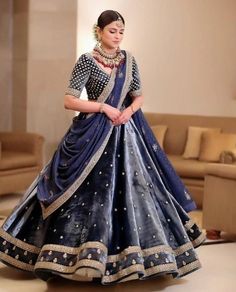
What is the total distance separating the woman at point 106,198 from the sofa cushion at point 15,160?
2425mm

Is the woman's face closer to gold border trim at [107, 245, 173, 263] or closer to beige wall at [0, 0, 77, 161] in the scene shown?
gold border trim at [107, 245, 173, 263]

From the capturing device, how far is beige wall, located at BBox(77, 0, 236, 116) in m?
6.89

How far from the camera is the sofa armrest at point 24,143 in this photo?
6395 mm

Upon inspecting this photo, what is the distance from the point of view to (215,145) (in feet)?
19.7

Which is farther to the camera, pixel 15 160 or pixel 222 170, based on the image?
pixel 15 160

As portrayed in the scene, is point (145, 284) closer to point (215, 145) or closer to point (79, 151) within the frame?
point (79, 151)

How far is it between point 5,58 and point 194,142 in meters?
2.51

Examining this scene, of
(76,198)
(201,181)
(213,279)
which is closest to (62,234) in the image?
(76,198)

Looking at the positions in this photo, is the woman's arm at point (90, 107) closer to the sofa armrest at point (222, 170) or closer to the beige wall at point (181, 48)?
the sofa armrest at point (222, 170)

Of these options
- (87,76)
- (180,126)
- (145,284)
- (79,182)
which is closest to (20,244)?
(79,182)

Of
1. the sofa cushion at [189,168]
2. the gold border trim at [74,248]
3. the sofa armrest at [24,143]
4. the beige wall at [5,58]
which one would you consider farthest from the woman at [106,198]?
the beige wall at [5,58]

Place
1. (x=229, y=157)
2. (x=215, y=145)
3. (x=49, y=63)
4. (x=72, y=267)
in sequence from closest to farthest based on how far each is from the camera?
1. (x=72, y=267)
2. (x=229, y=157)
3. (x=215, y=145)
4. (x=49, y=63)

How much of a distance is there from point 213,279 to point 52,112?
154 inches

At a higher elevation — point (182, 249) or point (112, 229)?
point (112, 229)
